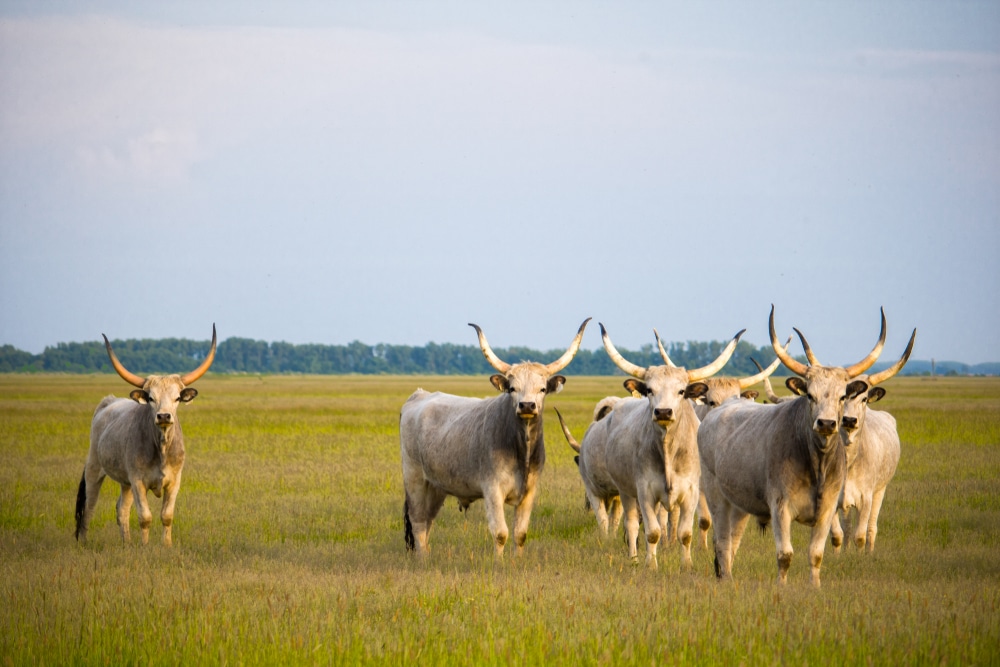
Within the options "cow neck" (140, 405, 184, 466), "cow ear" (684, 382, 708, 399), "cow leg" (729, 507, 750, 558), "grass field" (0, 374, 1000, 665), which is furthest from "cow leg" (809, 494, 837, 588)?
"cow neck" (140, 405, 184, 466)

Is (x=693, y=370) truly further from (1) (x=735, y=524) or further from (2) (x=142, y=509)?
(2) (x=142, y=509)

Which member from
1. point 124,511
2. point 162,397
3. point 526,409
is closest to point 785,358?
point 526,409

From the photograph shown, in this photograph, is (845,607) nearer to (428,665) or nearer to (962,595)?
(962,595)

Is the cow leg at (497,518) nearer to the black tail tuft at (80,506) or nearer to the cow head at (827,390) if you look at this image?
the cow head at (827,390)

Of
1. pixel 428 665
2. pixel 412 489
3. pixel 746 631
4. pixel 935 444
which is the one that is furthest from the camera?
pixel 935 444

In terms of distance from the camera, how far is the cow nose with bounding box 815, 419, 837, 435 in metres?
8.36

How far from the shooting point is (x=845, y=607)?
7863mm

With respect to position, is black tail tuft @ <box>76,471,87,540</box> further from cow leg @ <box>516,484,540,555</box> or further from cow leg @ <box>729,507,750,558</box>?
cow leg @ <box>729,507,750,558</box>

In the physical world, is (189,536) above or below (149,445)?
below

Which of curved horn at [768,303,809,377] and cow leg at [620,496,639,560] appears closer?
curved horn at [768,303,809,377]

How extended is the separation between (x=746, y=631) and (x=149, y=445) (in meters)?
7.93

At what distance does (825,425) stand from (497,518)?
12.2ft

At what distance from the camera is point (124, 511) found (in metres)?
12.7

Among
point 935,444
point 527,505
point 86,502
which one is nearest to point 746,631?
point 527,505
